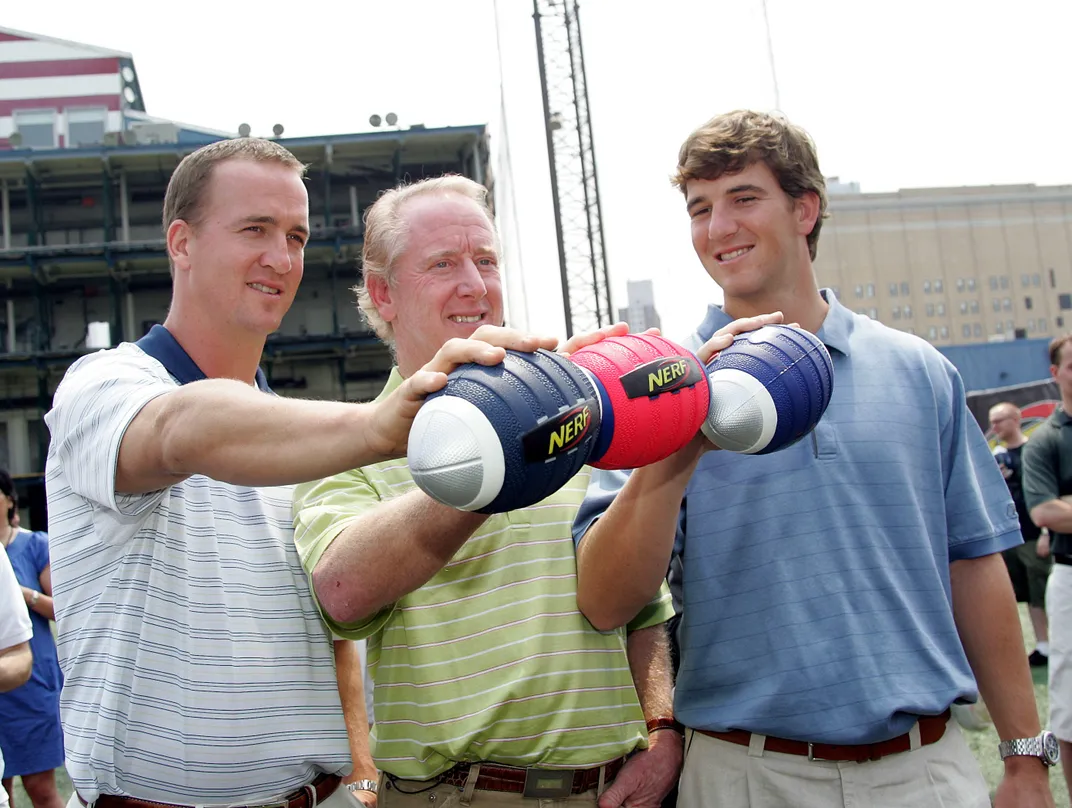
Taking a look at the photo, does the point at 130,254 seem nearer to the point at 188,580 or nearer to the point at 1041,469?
the point at 1041,469

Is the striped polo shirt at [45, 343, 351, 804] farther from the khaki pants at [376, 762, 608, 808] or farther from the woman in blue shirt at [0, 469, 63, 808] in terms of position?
the woman in blue shirt at [0, 469, 63, 808]

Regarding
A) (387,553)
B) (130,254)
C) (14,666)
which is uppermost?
(130,254)

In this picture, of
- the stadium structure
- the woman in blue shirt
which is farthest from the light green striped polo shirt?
the stadium structure

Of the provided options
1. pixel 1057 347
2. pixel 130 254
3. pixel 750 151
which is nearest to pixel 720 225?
pixel 750 151

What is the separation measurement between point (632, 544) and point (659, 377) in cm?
60

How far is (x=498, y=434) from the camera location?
4.37 ft

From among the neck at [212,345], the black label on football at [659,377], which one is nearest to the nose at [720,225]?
the black label on football at [659,377]

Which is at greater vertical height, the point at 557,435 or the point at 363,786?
the point at 557,435

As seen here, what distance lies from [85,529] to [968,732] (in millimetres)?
6055

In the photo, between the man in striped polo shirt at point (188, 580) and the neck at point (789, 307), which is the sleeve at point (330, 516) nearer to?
the man in striped polo shirt at point (188, 580)

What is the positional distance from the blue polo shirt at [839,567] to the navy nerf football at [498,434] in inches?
38.2

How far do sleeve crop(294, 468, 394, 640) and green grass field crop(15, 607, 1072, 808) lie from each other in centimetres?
376

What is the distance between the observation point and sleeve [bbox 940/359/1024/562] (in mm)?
2504

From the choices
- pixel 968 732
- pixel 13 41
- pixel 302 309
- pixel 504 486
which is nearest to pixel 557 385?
pixel 504 486
